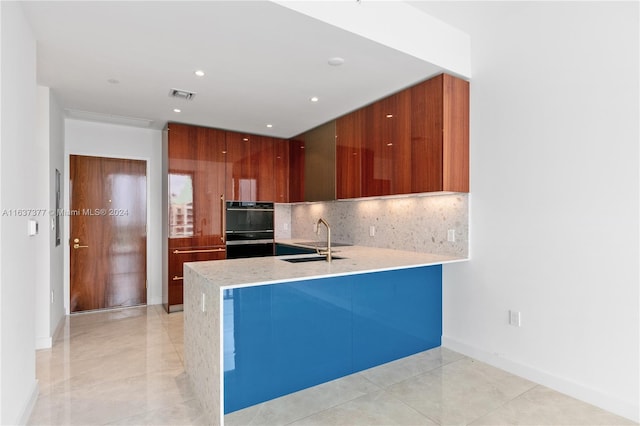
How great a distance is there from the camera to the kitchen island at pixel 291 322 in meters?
2.06

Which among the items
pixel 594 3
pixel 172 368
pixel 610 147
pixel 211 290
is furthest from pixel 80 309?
pixel 594 3

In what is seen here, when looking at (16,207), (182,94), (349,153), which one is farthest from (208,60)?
(349,153)

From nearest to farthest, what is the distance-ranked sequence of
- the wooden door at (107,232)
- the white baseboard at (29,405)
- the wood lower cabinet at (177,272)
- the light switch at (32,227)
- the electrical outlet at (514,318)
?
the white baseboard at (29,405)
the light switch at (32,227)
the electrical outlet at (514,318)
the wood lower cabinet at (177,272)
the wooden door at (107,232)

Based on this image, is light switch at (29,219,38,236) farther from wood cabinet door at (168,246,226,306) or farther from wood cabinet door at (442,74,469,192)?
wood cabinet door at (442,74,469,192)

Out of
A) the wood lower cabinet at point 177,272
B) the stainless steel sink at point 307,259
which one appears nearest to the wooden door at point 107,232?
the wood lower cabinet at point 177,272

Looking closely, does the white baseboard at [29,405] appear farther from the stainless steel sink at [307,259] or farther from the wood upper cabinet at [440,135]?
the wood upper cabinet at [440,135]

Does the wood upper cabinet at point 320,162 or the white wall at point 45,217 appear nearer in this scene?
the white wall at point 45,217

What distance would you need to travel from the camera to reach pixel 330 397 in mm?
2332

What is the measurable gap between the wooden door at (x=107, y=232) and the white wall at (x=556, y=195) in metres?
4.15

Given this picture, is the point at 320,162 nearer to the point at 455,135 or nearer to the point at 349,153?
the point at 349,153

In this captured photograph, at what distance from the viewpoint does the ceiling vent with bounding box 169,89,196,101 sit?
10.7ft

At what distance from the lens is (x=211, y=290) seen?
204 centimetres

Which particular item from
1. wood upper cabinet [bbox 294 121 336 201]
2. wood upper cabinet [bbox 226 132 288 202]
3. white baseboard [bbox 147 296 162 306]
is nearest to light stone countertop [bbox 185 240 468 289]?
wood upper cabinet [bbox 294 121 336 201]

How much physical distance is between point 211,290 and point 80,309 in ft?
11.6
